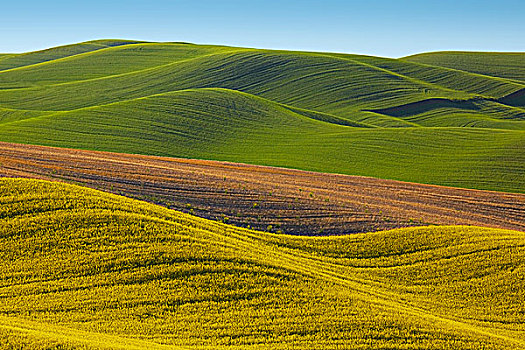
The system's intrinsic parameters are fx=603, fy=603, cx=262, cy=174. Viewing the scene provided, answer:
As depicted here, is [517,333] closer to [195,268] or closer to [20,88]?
[195,268]

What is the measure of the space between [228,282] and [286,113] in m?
58.8

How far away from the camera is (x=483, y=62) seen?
6019 inches

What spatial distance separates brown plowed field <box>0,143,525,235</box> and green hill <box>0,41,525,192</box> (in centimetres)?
1130

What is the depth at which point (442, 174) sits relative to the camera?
51.8 meters

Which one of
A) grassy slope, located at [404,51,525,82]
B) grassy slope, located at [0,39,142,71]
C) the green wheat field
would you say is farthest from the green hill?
grassy slope, located at [0,39,142,71]

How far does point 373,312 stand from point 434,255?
300 inches

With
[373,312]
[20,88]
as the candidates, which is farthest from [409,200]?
[20,88]

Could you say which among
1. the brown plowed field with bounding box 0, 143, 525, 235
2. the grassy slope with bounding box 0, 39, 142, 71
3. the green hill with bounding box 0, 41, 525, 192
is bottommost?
the brown plowed field with bounding box 0, 143, 525, 235

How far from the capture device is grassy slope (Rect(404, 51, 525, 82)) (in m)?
144

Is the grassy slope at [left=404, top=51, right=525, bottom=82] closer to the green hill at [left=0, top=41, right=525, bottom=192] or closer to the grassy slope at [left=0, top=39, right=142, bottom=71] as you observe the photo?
the green hill at [left=0, top=41, right=525, bottom=192]

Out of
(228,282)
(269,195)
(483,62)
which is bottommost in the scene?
(228,282)

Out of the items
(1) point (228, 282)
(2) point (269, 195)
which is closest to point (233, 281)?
(1) point (228, 282)

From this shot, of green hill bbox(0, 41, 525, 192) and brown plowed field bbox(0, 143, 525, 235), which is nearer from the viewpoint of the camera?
brown plowed field bbox(0, 143, 525, 235)

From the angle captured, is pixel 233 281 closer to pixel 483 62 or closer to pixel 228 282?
pixel 228 282
